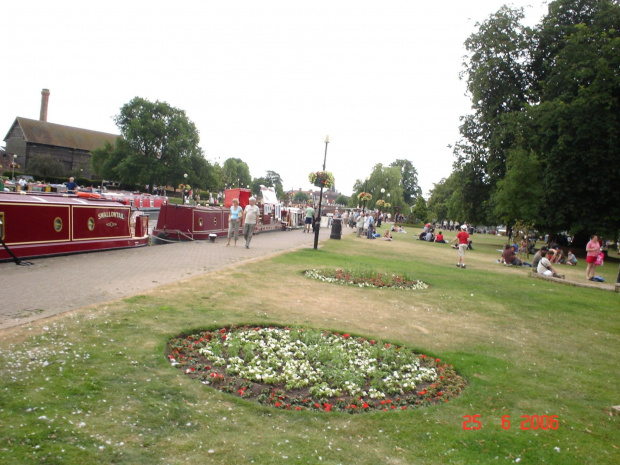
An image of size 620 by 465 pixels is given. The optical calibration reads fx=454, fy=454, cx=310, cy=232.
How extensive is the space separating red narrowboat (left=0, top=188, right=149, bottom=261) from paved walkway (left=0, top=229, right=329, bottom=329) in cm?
42

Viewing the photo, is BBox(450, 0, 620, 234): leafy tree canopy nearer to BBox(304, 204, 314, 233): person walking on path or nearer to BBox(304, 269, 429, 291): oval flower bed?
BBox(304, 204, 314, 233): person walking on path

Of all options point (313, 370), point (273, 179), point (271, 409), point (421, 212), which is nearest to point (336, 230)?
point (313, 370)

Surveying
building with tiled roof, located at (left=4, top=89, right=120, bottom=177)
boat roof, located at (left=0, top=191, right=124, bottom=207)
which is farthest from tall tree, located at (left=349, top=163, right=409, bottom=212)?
boat roof, located at (left=0, top=191, right=124, bottom=207)

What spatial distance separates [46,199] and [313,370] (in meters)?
10.5

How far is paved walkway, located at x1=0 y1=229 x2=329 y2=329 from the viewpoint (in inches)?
266

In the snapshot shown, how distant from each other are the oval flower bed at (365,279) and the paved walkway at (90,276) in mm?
2781

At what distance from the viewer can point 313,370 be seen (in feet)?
17.3

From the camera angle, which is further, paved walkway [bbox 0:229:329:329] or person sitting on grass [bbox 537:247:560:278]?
person sitting on grass [bbox 537:247:560:278]

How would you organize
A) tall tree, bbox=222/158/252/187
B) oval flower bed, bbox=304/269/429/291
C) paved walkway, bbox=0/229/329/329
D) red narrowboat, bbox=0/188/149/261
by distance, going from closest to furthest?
paved walkway, bbox=0/229/329/329 → red narrowboat, bbox=0/188/149/261 → oval flower bed, bbox=304/269/429/291 → tall tree, bbox=222/158/252/187

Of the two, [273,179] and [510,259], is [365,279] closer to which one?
[510,259]

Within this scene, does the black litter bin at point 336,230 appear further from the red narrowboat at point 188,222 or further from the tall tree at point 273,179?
the tall tree at point 273,179
